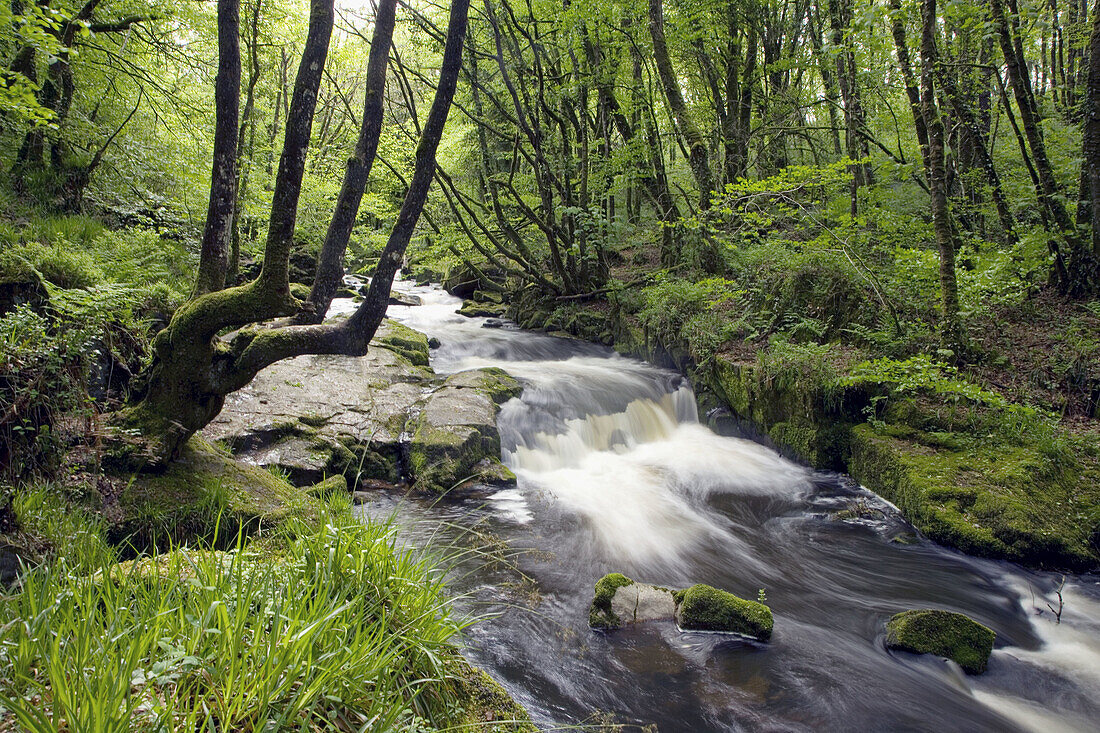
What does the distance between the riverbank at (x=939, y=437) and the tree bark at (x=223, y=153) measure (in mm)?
7087

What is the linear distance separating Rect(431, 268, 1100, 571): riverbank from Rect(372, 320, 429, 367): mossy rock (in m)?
5.70

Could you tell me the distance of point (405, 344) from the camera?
11055mm

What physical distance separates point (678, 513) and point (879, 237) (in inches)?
265

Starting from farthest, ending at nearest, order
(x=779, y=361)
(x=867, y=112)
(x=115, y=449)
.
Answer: (x=867, y=112), (x=779, y=361), (x=115, y=449)

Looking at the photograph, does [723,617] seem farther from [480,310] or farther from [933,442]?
[480,310]

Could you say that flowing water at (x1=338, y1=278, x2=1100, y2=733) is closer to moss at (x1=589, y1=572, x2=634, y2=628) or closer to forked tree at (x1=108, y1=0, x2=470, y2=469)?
moss at (x1=589, y1=572, x2=634, y2=628)

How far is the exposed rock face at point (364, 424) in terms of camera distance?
20.6 ft

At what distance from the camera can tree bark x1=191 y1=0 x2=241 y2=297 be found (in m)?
4.19

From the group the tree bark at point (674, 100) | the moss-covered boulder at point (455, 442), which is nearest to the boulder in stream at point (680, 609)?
the moss-covered boulder at point (455, 442)

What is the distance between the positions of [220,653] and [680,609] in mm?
3397

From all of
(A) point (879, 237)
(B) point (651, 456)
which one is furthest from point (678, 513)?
(A) point (879, 237)

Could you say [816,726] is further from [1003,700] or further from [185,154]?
[185,154]

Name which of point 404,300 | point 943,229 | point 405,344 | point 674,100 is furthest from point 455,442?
point 404,300

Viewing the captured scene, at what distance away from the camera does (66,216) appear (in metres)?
8.48
